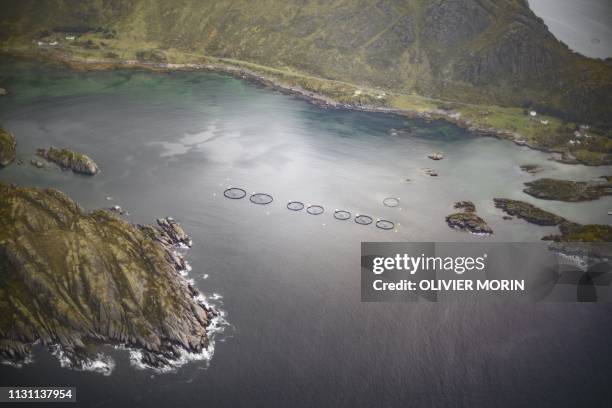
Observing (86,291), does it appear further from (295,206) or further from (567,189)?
(567,189)

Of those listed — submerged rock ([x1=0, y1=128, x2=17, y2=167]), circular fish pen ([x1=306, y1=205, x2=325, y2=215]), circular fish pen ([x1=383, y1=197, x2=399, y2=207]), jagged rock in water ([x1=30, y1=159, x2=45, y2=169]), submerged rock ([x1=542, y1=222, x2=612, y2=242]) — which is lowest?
submerged rock ([x1=542, y1=222, x2=612, y2=242])

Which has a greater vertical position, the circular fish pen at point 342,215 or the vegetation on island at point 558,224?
the circular fish pen at point 342,215

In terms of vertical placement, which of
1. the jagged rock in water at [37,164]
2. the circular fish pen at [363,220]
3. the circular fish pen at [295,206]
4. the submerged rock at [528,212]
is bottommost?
the submerged rock at [528,212]

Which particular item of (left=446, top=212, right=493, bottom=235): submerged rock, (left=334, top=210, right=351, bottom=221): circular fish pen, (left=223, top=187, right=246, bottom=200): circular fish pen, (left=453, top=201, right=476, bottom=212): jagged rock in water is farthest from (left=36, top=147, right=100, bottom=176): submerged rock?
(left=453, top=201, right=476, bottom=212): jagged rock in water

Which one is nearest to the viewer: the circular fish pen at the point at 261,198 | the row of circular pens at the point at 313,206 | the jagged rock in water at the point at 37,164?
the row of circular pens at the point at 313,206

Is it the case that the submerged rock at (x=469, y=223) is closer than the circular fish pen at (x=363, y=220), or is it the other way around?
the submerged rock at (x=469, y=223)

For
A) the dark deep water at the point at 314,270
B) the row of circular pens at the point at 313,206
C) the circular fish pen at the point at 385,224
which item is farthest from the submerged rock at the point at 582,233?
the row of circular pens at the point at 313,206

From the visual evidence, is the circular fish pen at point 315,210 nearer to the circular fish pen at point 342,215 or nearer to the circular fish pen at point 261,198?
the circular fish pen at point 342,215

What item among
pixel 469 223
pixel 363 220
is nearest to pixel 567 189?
pixel 469 223

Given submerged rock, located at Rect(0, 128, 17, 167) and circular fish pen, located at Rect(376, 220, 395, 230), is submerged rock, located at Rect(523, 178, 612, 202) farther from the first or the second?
submerged rock, located at Rect(0, 128, 17, 167)
